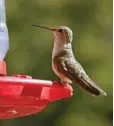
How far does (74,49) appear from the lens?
8.20 meters

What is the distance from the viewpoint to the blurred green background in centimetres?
802

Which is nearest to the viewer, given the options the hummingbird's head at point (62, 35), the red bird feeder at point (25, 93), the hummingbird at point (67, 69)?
the red bird feeder at point (25, 93)

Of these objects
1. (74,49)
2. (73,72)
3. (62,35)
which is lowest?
(74,49)

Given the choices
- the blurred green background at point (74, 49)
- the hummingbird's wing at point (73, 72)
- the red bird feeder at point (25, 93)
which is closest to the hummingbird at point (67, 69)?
the hummingbird's wing at point (73, 72)

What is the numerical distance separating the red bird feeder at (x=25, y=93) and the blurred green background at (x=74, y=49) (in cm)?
384

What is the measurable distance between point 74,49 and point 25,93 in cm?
453

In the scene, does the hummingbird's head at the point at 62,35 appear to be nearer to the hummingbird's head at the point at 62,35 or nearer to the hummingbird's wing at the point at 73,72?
the hummingbird's head at the point at 62,35

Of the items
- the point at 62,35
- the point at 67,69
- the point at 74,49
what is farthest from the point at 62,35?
the point at 74,49

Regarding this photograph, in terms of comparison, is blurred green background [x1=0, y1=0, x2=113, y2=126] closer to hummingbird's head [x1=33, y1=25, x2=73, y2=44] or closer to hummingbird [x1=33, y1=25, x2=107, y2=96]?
hummingbird's head [x1=33, y1=25, x2=73, y2=44]

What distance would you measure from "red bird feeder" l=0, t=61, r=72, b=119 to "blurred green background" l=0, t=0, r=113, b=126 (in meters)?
3.84

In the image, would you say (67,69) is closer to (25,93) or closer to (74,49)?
(25,93)

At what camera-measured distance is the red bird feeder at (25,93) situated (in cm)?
364

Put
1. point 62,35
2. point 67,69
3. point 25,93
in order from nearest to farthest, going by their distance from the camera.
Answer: point 25,93 < point 67,69 < point 62,35

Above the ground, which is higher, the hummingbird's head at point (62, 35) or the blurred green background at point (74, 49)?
the hummingbird's head at point (62, 35)
